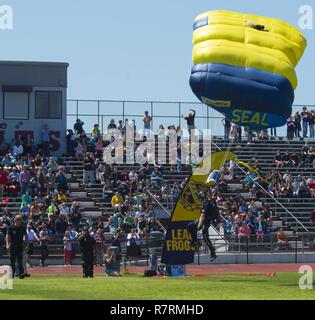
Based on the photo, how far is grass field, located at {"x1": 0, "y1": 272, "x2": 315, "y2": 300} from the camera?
23844mm

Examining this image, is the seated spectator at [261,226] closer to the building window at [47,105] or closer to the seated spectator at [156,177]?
the seated spectator at [156,177]

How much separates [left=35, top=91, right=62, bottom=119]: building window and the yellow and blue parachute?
21.6m

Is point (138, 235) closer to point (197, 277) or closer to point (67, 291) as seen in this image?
point (197, 277)

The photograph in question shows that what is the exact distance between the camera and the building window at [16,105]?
52.2m

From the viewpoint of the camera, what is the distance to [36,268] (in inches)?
1572

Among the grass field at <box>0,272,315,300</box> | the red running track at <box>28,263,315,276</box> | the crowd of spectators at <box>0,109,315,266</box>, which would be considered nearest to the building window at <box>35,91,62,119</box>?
the crowd of spectators at <box>0,109,315,266</box>

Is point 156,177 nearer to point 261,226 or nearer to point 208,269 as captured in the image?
point 261,226

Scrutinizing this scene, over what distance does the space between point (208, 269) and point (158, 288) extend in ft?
41.5

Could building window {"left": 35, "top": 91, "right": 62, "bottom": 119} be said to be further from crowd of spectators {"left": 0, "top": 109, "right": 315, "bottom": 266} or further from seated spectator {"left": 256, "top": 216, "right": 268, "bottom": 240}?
seated spectator {"left": 256, "top": 216, "right": 268, "bottom": 240}

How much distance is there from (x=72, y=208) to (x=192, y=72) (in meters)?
14.6

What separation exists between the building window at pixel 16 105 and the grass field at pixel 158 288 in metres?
20.1

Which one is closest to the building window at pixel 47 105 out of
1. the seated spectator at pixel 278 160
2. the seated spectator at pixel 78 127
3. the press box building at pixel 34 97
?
the press box building at pixel 34 97

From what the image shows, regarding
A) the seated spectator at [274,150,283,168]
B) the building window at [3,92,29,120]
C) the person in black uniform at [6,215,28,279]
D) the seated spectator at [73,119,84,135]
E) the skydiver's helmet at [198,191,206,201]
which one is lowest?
the person in black uniform at [6,215,28,279]
